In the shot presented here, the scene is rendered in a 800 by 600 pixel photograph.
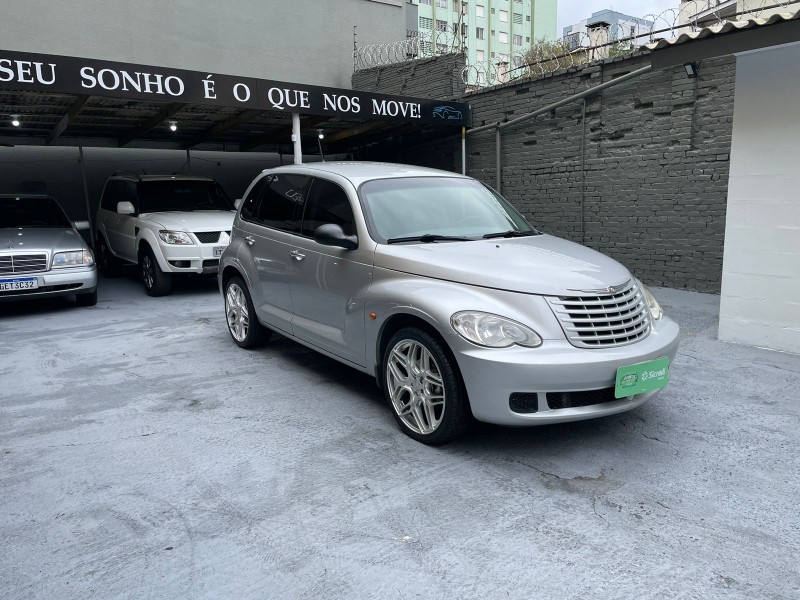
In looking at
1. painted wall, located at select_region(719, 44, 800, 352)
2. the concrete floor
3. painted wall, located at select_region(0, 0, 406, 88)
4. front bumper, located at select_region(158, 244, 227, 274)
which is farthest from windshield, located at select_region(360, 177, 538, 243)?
painted wall, located at select_region(0, 0, 406, 88)

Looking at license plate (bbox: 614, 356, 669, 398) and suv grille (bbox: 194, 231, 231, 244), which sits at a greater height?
suv grille (bbox: 194, 231, 231, 244)

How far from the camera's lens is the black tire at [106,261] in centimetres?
1126

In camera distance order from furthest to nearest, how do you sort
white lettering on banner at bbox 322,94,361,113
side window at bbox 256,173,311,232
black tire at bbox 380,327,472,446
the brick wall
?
1. white lettering on banner at bbox 322,94,361,113
2. the brick wall
3. side window at bbox 256,173,311,232
4. black tire at bbox 380,327,472,446

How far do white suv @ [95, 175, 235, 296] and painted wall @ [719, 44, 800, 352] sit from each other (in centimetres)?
647

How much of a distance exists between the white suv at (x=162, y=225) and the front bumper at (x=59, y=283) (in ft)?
3.27

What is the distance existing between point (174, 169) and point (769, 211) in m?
12.6

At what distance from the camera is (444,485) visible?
3277mm

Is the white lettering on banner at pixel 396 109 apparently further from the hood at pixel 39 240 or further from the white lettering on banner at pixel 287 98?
the hood at pixel 39 240

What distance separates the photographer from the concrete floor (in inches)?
99.1

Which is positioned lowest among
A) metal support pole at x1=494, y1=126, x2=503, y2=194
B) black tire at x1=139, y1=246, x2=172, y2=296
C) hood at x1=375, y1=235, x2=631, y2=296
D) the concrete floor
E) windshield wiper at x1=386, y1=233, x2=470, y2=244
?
the concrete floor

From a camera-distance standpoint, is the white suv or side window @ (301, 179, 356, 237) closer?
side window @ (301, 179, 356, 237)

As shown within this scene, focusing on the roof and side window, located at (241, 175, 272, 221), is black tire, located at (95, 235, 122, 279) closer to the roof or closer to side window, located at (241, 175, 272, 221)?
side window, located at (241, 175, 272, 221)

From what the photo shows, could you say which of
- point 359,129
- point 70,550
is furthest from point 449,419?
point 359,129

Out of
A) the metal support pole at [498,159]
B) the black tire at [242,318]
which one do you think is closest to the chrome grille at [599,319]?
the black tire at [242,318]
